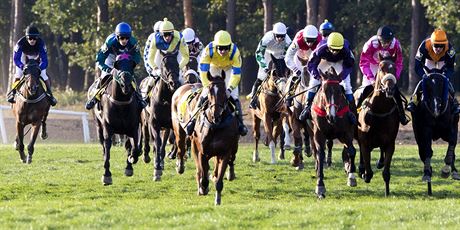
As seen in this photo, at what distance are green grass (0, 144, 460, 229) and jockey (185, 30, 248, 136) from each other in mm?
1355

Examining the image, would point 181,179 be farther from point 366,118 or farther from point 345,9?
point 345,9

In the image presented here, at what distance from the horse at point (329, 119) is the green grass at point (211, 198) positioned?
0.55m

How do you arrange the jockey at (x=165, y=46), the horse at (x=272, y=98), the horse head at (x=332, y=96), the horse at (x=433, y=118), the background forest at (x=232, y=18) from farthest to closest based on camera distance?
the background forest at (x=232, y=18) → the horse at (x=272, y=98) → the jockey at (x=165, y=46) → the horse at (x=433, y=118) → the horse head at (x=332, y=96)

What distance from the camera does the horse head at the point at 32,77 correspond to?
2516 cm

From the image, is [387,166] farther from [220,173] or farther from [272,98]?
[272,98]

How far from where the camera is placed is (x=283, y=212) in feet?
54.1

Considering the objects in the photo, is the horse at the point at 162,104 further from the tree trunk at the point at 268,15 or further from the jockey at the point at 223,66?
the tree trunk at the point at 268,15

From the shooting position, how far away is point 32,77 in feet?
82.5

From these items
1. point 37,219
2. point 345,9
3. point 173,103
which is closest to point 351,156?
point 173,103

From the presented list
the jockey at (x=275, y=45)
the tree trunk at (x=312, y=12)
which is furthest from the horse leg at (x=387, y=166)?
the tree trunk at (x=312, y=12)

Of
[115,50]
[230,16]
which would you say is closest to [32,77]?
[115,50]

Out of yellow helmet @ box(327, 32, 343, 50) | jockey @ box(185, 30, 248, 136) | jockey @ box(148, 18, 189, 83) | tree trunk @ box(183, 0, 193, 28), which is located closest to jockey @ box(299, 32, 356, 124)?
yellow helmet @ box(327, 32, 343, 50)

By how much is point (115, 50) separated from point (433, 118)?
18.4 ft

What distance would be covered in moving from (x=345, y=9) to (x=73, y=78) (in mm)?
14051
